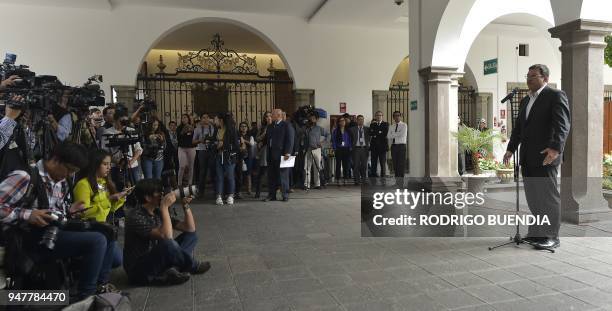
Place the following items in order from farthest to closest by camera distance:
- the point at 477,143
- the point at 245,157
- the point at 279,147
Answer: the point at 245,157 < the point at 279,147 < the point at 477,143

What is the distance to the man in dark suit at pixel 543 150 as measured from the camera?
3.99m

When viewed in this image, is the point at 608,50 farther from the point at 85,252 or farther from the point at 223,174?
the point at 85,252

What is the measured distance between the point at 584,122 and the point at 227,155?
5.10 m

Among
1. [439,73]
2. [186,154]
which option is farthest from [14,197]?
[439,73]

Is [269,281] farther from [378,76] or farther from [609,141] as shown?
[609,141]

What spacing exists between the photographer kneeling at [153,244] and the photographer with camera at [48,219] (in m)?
0.39

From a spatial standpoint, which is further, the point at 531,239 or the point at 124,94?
the point at 124,94

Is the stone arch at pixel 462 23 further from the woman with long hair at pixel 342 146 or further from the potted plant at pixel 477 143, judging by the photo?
the woman with long hair at pixel 342 146

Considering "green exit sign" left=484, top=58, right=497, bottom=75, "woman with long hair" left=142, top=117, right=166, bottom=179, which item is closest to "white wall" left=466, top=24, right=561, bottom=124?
"green exit sign" left=484, top=58, right=497, bottom=75

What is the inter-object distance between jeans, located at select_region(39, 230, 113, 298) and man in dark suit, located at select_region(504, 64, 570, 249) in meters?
3.76

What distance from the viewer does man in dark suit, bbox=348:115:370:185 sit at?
9.77m

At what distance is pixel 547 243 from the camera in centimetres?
404

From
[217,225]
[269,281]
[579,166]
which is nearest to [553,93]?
[579,166]

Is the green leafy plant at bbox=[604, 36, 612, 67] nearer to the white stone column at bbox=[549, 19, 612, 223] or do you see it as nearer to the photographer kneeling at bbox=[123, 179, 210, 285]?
the white stone column at bbox=[549, 19, 612, 223]
